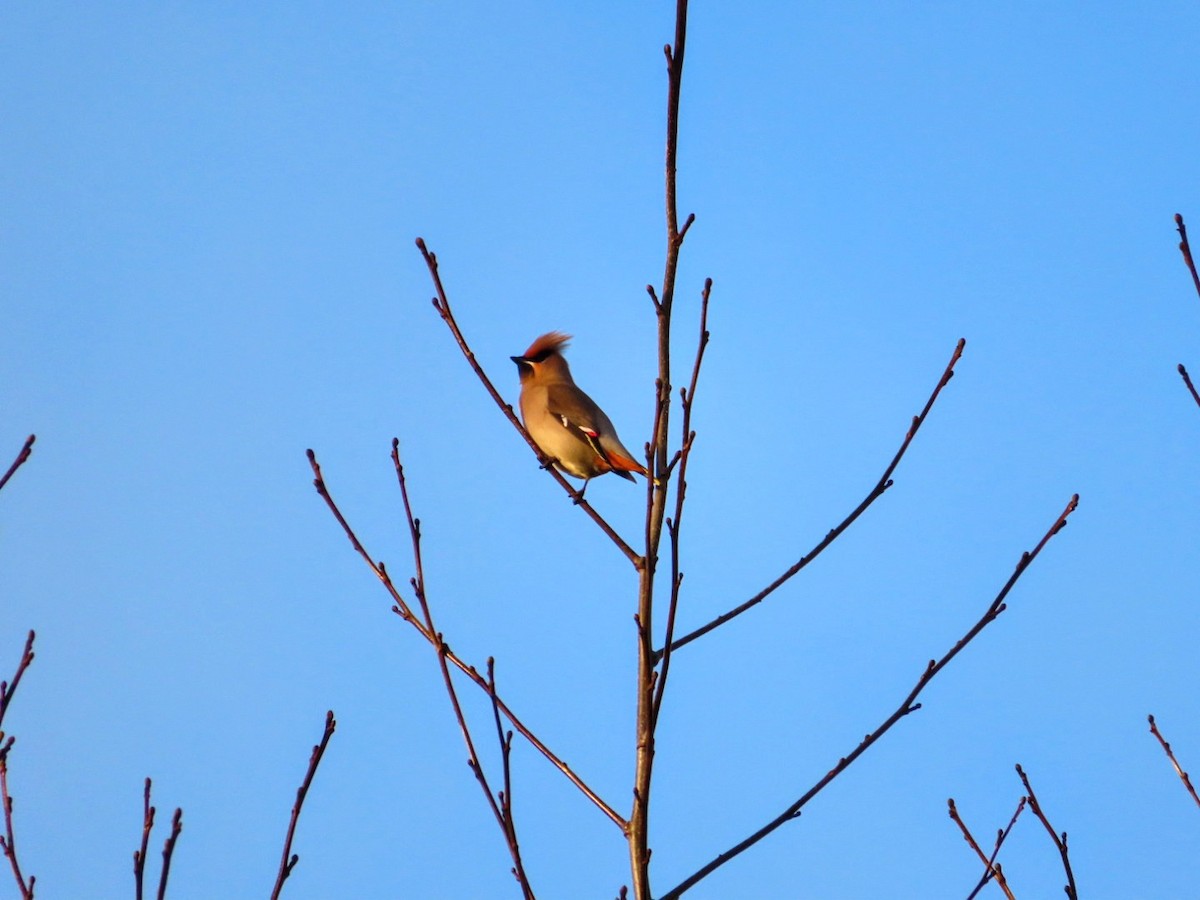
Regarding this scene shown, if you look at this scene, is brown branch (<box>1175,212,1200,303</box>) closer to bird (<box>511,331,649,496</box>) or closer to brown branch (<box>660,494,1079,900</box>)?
brown branch (<box>660,494,1079,900</box>)

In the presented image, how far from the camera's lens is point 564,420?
639cm

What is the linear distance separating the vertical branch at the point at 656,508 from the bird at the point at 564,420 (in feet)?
10.4

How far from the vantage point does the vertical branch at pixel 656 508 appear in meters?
2.50

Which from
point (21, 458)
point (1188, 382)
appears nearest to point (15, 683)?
point (21, 458)

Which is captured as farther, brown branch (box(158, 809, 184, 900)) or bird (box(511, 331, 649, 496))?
bird (box(511, 331, 649, 496))

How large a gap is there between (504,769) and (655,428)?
0.79 m

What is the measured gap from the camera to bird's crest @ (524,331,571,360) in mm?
7309

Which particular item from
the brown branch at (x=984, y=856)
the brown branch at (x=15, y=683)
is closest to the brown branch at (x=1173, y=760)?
the brown branch at (x=984, y=856)

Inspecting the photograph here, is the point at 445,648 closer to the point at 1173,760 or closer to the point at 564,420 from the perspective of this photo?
the point at 1173,760

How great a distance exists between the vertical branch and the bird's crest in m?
4.42

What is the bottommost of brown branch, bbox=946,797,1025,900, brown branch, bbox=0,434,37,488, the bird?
brown branch, bbox=946,797,1025,900

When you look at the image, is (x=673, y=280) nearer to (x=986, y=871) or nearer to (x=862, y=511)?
(x=862, y=511)

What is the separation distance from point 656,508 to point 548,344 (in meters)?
4.53

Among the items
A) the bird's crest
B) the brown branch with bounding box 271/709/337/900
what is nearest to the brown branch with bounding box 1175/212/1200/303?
the brown branch with bounding box 271/709/337/900
